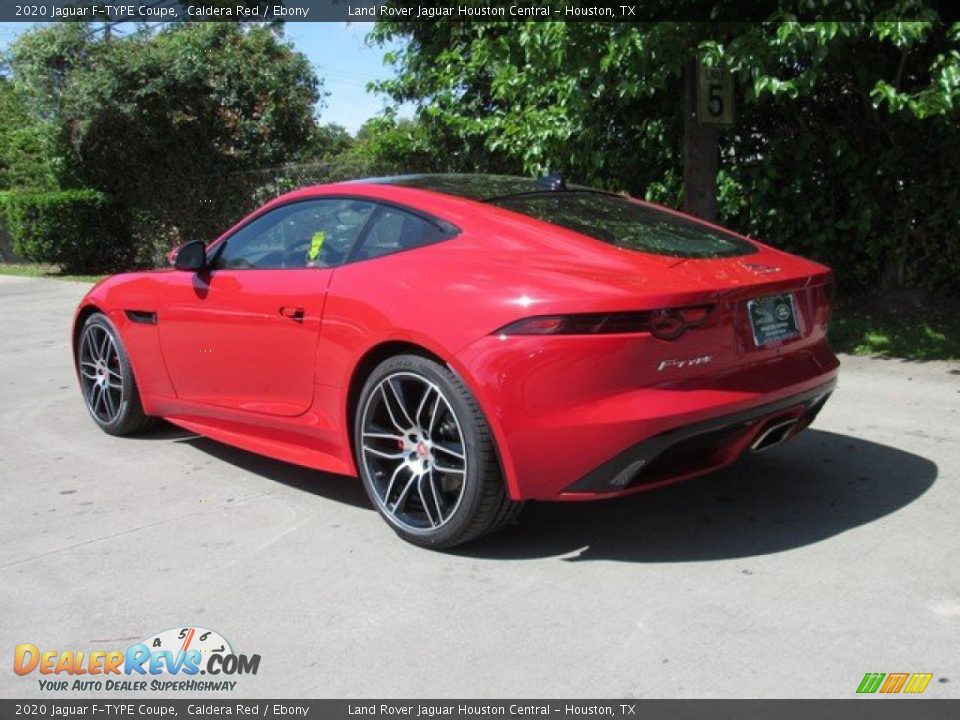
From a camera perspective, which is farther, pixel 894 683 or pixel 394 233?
pixel 394 233

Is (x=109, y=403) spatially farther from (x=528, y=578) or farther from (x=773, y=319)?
(x=773, y=319)

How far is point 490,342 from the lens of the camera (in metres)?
3.50

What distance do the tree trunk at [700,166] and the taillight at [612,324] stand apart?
17.4 ft

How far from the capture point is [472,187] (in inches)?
177

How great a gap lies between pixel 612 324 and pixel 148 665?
190cm

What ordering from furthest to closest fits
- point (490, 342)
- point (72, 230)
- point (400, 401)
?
1. point (72, 230)
2. point (400, 401)
3. point (490, 342)

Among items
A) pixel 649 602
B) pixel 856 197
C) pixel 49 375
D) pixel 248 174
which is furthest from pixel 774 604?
pixel 248 174

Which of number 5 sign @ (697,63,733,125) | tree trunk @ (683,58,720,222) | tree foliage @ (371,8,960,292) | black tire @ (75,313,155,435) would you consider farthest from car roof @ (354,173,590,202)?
tree trunk @ (683,58,720,222)

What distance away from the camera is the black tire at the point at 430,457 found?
361cm

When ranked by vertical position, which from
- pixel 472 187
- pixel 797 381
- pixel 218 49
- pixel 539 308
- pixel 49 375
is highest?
pixel 218 49

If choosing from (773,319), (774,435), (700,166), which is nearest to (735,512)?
(774,435)

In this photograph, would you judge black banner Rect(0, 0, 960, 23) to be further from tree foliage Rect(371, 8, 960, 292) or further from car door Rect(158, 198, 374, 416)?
car door Rect(158, 198, 374, 416)
